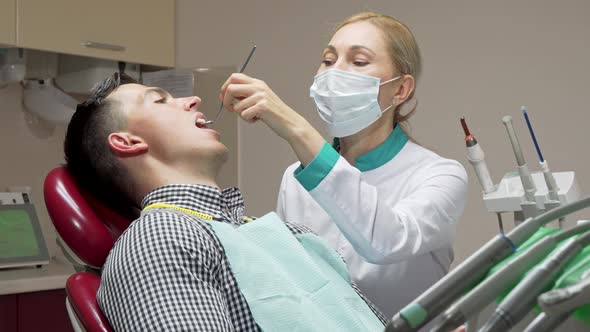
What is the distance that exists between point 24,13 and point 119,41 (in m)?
0.43

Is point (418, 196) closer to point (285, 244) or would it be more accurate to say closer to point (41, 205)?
point (285, 244)

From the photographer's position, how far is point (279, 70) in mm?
2953

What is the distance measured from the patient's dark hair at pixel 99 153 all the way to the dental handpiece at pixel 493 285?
Answer: 106 cm

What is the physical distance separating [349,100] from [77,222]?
0.72 meters

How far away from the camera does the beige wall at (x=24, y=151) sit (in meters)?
2.93

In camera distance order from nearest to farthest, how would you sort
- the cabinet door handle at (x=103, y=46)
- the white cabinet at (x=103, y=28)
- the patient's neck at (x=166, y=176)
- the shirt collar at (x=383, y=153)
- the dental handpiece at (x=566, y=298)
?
the dental handpiece at (x=566, y=298) < the patient's neck at (x=166, y=176) < the shirt collar at (x=383, y=153) < the white cabinet at (x=103, y=28) < the cabinet door handle at (x=103, y=46)

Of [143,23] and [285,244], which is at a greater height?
[143,23]

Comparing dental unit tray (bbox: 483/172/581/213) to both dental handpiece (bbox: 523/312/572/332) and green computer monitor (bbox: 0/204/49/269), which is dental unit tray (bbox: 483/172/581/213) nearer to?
dental handpiece (bbox: 523/312/572/332)

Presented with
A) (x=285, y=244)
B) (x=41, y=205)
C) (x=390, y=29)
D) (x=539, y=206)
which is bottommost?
(x=41, y=205)

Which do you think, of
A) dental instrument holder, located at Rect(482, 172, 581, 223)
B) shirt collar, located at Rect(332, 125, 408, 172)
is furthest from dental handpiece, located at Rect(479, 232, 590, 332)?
shirt collar, located at Rect(332, 125, 408, 172)

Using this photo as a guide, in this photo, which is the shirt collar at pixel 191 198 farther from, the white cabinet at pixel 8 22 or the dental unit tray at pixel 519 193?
the white cabinet at pixel 8 22

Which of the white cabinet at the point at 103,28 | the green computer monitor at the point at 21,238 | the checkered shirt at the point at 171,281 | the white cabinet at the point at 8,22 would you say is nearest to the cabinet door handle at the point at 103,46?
the white cabinet at the point at 103,28

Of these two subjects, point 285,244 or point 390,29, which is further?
point 390,29

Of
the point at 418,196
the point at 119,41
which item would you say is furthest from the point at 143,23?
the point at 418,196
